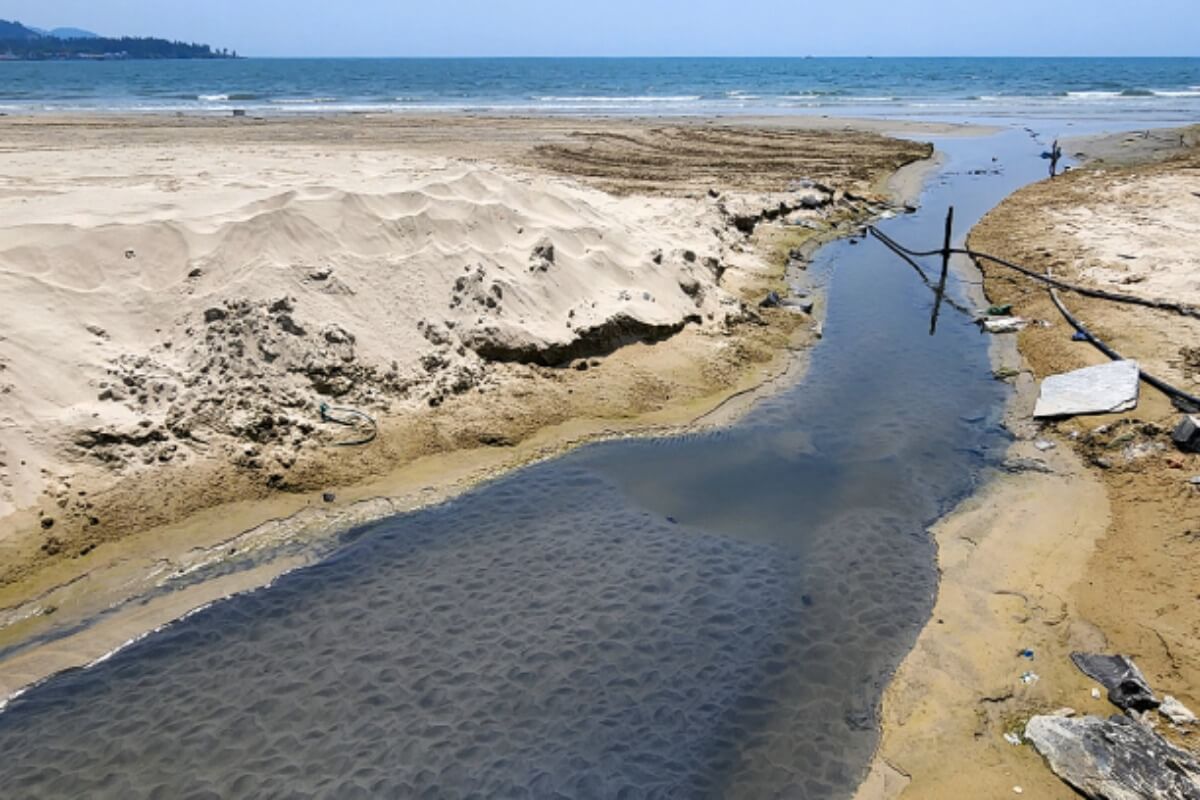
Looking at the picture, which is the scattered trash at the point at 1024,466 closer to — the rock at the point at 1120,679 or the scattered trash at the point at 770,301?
the rock at the point at 1120,679

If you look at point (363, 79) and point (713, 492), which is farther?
point (363, 79)

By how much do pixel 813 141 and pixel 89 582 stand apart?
27.5 metres

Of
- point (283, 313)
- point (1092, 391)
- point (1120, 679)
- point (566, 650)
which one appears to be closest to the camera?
point (1120, 679)

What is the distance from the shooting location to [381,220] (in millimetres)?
9250

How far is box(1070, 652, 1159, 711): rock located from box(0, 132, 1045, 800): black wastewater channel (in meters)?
1.03

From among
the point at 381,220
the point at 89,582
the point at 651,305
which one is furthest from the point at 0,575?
the point at 651,305

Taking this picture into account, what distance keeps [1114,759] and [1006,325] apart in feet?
28.1

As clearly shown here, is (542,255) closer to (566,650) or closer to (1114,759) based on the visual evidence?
(566,650)

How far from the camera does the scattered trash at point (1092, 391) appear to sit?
27.4 ft

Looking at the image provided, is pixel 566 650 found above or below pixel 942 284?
below

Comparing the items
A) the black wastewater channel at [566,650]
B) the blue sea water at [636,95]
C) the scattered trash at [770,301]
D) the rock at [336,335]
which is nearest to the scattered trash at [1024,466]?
the black wastewater channel at [566,650]

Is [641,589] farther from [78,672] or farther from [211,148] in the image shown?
[211,148]

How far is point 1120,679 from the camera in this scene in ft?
16.2

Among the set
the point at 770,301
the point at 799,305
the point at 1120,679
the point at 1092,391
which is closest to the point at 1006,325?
the point at 799,305
